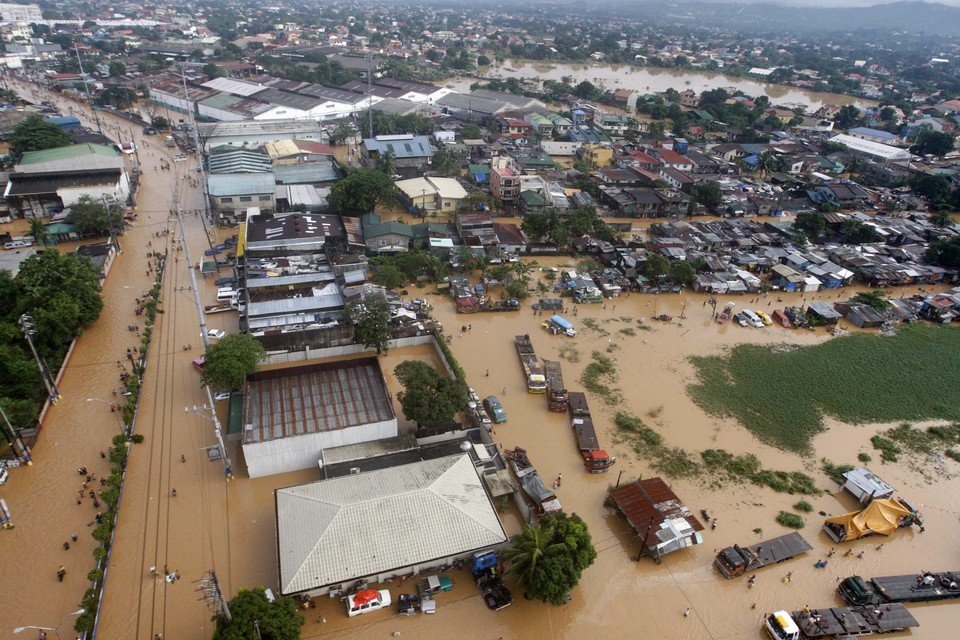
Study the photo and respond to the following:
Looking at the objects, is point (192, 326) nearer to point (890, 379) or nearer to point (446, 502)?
point (446, 502)

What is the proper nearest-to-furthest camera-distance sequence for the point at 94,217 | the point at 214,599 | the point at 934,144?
the point at 214,599
the point at 94,217
the point at 934,144

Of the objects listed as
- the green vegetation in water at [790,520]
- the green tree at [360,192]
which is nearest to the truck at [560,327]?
the green vegetation in water at [790,520]

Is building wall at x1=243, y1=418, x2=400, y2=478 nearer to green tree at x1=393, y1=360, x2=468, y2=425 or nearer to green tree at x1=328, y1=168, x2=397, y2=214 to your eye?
green tree at x1=393, y1=360, x2=468, y2=425

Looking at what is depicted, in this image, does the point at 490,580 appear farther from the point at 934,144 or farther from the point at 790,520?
the point at 934,144

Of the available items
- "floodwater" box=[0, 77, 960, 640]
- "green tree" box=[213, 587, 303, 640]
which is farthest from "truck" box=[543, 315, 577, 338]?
"green tree" box=[213, 587, 303, 640]

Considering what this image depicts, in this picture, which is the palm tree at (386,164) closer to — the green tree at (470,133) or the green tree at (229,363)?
the green tree at (470,133)

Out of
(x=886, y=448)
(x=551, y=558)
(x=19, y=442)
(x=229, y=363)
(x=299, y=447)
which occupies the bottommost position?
(x=886, y=448)

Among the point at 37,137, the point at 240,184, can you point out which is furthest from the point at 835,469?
the point at 37,137
